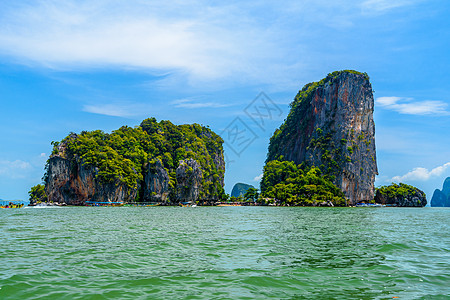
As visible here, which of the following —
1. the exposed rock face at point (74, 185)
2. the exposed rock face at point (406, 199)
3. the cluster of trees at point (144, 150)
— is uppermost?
the cluster of trees at point (144, 150)

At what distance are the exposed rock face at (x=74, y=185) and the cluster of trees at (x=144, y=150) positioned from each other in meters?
1.89

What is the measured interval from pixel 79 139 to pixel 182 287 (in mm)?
98995

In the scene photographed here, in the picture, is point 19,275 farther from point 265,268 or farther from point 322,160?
point 322,160

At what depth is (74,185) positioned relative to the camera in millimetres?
93812

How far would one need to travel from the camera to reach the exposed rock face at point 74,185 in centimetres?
9150

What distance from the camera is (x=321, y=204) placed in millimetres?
104000

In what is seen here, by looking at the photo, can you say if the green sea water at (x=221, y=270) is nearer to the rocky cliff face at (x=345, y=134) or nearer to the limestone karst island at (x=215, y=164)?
the limestone karst island at (x=215, y=164)

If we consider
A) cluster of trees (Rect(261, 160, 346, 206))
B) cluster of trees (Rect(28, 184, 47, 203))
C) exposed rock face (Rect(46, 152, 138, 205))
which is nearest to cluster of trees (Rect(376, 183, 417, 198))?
cluster of trees (Rect(261, 160, 346, 206))

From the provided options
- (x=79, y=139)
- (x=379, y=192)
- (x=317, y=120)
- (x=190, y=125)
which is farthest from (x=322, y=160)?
(x=79, y=139)

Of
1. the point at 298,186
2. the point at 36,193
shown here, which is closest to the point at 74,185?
the point at 36,193

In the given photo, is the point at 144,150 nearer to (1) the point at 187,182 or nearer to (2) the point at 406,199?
(1) the point at 187,182

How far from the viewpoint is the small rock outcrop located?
5025 inches

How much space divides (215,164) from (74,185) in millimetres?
72633

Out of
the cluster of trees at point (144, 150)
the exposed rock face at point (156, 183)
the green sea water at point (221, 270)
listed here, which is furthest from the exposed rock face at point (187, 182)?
the green sea water at point (221, 270)
